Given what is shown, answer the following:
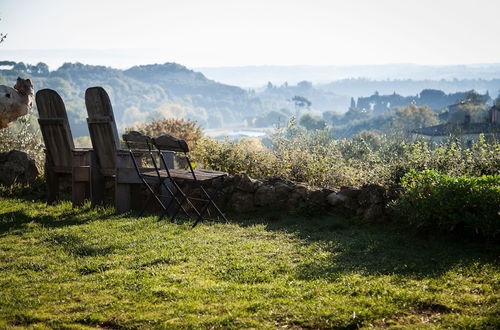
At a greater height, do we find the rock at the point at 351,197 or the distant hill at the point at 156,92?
the distant hill at the point at 156,92

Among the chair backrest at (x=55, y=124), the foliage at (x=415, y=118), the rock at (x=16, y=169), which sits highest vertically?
the chair backrest at (x=55, y=124)

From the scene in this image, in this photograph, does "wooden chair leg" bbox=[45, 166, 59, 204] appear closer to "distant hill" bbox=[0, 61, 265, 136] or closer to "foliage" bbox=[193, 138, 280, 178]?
"foliage" bbox=[193, 138, 280, 178]

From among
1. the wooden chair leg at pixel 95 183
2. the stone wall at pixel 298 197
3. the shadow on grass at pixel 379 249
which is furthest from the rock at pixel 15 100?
the shadow on grass at pixel 379 249

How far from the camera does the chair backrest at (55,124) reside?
27.5 ft

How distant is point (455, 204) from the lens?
564 cm

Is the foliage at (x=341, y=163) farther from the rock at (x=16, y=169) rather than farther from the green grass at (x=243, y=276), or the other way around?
the rock at (x=16, y=169)

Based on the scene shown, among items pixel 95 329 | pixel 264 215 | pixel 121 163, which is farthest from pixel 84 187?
pixel 95 329

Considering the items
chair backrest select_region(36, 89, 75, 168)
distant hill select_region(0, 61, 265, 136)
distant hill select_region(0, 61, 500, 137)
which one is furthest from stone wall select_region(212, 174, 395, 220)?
distant hill select_region(0, 61, 265, 136)

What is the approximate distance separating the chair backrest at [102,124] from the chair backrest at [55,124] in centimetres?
52

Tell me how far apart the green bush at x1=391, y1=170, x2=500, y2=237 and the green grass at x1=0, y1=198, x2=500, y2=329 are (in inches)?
7.7

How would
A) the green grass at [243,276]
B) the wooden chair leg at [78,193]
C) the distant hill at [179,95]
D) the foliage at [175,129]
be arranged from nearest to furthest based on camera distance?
the green grass at [243,276] → the wooden chair leg at [78,193] → the foliage at [175,129] → the distant hill at [179,95]

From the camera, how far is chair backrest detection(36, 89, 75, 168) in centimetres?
837

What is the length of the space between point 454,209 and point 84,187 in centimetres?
553

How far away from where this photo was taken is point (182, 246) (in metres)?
5.80
